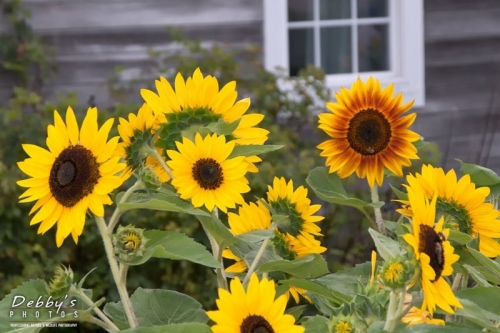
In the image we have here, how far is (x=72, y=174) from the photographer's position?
837 mm

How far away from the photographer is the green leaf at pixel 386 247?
2.41ft

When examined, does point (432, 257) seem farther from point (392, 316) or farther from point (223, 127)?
point (223, 127)

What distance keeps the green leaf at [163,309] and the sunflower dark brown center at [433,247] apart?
0.25 metres

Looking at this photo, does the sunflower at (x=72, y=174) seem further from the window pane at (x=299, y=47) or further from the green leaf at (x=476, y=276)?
the window pane at (x=299, y=47)

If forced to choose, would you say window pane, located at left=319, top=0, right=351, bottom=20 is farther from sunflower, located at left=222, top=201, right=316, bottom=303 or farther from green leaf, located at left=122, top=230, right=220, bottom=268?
green leaf, located at left=122, top=230, right=220, bottom=268

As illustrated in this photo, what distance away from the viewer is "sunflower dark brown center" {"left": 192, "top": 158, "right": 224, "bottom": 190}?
86cm

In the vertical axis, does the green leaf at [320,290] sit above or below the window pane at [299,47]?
below

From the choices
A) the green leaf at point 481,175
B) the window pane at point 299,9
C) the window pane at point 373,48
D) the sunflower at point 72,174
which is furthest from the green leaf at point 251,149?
the window pane at point 373,48

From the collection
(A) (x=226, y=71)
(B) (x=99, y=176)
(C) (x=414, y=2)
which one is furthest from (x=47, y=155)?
(C) (x=414, y=2)

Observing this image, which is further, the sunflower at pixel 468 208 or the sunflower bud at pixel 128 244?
the sunflower at pixel 468 208

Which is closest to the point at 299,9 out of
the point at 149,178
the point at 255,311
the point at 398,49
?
the point at 398,49

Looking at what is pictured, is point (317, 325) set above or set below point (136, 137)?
below

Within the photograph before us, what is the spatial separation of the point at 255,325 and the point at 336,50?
3885mm

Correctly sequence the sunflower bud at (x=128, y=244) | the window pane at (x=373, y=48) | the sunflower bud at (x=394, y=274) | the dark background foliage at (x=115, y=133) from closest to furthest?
the sunflower bud at (x=394, y=274) → the sunflower bud at (x=128, y=244) → the dark background foliage at (x=115, y=133) → the window pane at (x=373, y=48)
